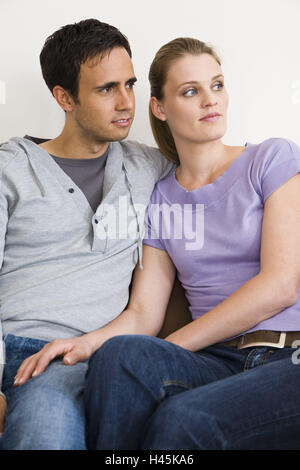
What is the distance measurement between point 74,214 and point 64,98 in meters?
0.39

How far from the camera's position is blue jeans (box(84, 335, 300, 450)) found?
1049mm

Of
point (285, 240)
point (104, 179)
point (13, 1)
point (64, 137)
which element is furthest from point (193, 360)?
point (13, 1)

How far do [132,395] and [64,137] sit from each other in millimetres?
854

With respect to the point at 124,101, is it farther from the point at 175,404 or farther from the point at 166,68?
the point at 175,404

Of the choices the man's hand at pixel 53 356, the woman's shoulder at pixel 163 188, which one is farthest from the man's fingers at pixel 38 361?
the woman's shoulder at pixel 163 188

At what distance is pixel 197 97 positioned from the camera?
157cm

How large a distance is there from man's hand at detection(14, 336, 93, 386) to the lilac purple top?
13.9 inches

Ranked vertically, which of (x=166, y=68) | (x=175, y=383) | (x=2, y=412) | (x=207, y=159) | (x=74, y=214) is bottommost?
(x=2, y=412)

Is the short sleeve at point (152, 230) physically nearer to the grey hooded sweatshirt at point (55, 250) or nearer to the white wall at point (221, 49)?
the grey hooded sweatshirt at point (55, 250)

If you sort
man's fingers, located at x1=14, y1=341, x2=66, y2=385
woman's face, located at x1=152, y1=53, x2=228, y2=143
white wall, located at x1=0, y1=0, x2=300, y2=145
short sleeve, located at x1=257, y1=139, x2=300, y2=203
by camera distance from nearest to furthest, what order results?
man's fingers, located at x1=14, y1=341, x2=66, y2=385, short sleeve, located at x1=257, y1=139, x2=300, y2=203, woman's face, located at x1=152, y1=53, x2=228, y2=143, white wall, located at x1=0, y1=0, x2=300, y2=145

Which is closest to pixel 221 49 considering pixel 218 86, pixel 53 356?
pixel 218 86

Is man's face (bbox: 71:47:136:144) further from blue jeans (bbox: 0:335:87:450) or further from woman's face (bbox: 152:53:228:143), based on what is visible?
blue jeans (bbox: 0:335:87:450)

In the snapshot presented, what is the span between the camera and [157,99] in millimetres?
1690

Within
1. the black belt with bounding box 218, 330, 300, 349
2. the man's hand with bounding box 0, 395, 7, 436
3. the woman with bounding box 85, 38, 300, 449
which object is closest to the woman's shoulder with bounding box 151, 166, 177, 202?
the woman with bounding box 85, 38, 300, 449
